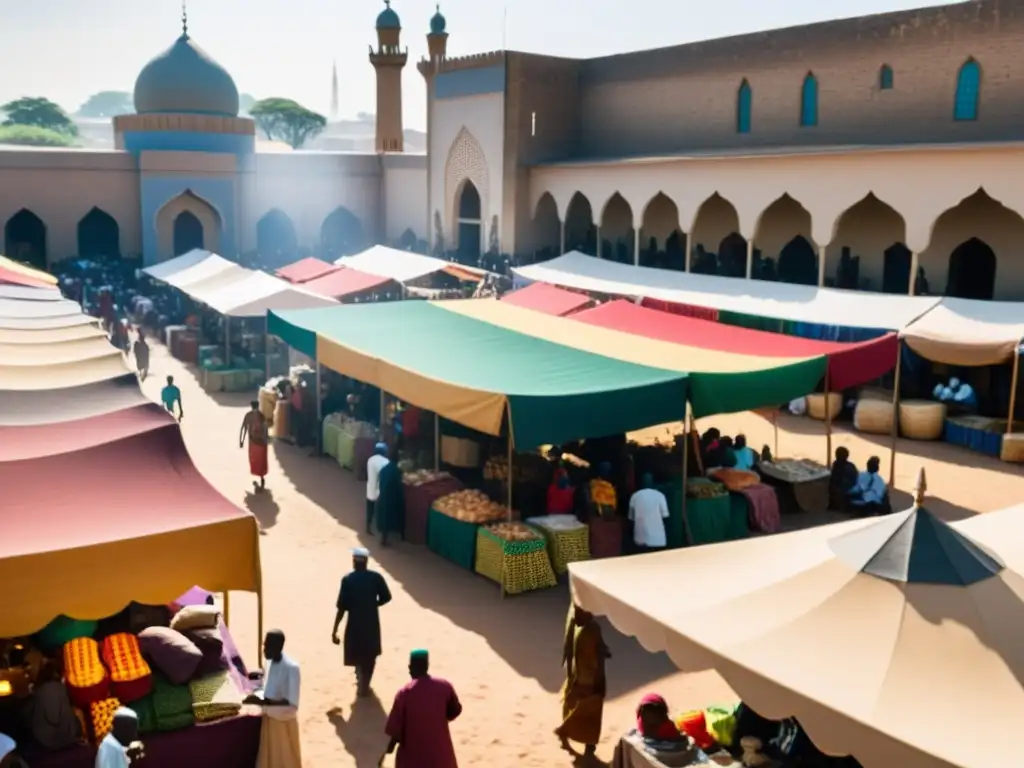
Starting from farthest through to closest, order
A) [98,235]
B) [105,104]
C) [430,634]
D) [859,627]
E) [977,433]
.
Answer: [105,104] < [98,235] < [977,433] < [430,634] < [859,627]

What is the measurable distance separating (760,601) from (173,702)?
3082 mm

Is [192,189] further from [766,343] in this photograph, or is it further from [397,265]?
[766,343]

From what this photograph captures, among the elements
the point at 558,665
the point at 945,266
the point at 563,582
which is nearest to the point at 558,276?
the point at 945,266

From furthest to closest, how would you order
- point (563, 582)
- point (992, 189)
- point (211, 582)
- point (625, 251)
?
point (625, 251)
point (992, 189)
point (563, 582)
point (211, 582)

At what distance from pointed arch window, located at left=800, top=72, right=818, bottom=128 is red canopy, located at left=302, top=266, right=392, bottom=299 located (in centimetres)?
890

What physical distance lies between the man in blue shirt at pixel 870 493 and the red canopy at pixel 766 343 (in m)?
0.92

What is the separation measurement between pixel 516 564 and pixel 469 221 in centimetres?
1986

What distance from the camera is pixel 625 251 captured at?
24.9 metres

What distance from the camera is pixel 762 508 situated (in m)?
9.95

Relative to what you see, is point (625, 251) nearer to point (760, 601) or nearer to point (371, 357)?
point (371, 357)

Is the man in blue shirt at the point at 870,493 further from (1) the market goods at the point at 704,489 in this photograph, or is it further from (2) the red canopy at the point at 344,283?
(2) the red canopy at the point at 344,283

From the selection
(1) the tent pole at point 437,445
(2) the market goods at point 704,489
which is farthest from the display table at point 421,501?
(2) the market goods at point 704,489

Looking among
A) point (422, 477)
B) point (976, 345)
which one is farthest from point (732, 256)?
point (422, 477)

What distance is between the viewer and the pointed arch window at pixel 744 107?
2156 cm
